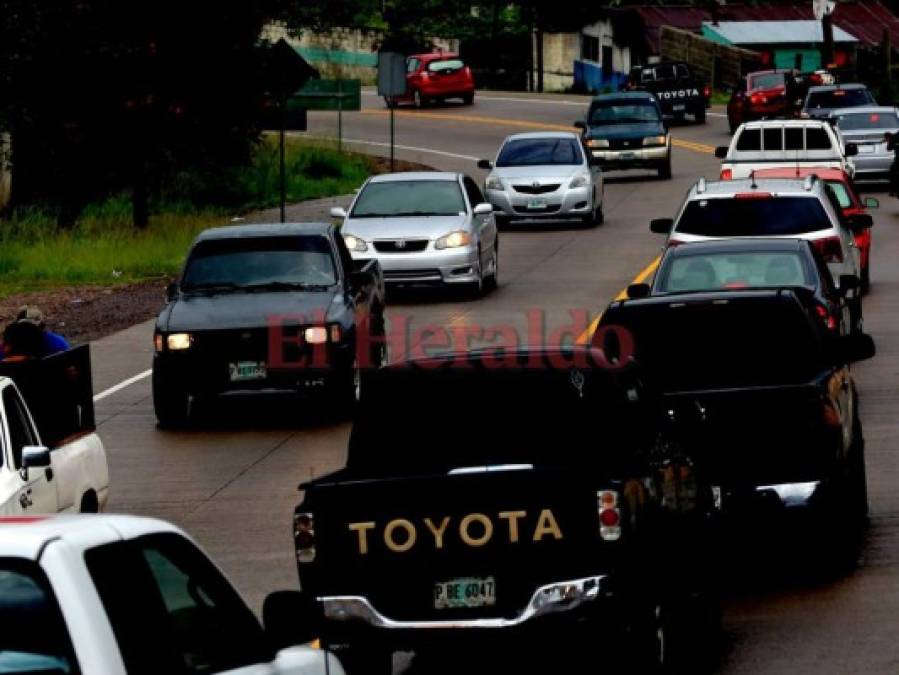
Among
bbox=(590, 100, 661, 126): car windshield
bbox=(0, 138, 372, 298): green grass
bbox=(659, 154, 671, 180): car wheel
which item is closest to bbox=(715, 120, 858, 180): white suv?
bbox=(0, 138, 372, 298): green grass

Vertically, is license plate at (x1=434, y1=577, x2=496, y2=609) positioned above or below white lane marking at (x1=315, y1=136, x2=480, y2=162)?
above

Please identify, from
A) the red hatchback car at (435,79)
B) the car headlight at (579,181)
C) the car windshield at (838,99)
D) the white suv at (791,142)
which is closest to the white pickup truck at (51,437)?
the white suv at (791,142)

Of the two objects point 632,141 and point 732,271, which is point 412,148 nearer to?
point 632,141

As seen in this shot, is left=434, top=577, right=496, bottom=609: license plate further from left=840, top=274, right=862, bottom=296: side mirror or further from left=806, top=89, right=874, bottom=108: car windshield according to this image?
left=806, top=89, right=874, bottom=108: car windshield

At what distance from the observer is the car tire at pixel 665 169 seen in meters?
54.7

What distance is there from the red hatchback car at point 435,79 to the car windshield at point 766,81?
13.8 meters

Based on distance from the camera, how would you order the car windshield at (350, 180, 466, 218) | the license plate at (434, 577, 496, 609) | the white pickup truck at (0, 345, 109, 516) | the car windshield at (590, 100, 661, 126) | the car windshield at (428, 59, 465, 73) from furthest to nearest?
the car windshield at (428, 59, 465, 73), the car windshield at (590, 100, 661, 126), the car windshield at (350, 180, 466, 218), the white pickup truck at (0, 345, 109, 516), the license plate at (434, 577, 496, 609)

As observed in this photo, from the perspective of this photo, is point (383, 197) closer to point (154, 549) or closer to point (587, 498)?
point (587, 498)

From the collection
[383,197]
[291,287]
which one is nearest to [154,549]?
[291,287]

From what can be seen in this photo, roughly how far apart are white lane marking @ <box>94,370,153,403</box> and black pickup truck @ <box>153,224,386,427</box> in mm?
1676

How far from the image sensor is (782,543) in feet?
52.5

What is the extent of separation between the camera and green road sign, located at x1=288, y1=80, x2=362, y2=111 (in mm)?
58375

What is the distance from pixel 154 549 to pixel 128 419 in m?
16.7

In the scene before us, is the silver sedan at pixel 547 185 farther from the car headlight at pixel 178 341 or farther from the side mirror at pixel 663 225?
the car headlight at pixel 178 341
